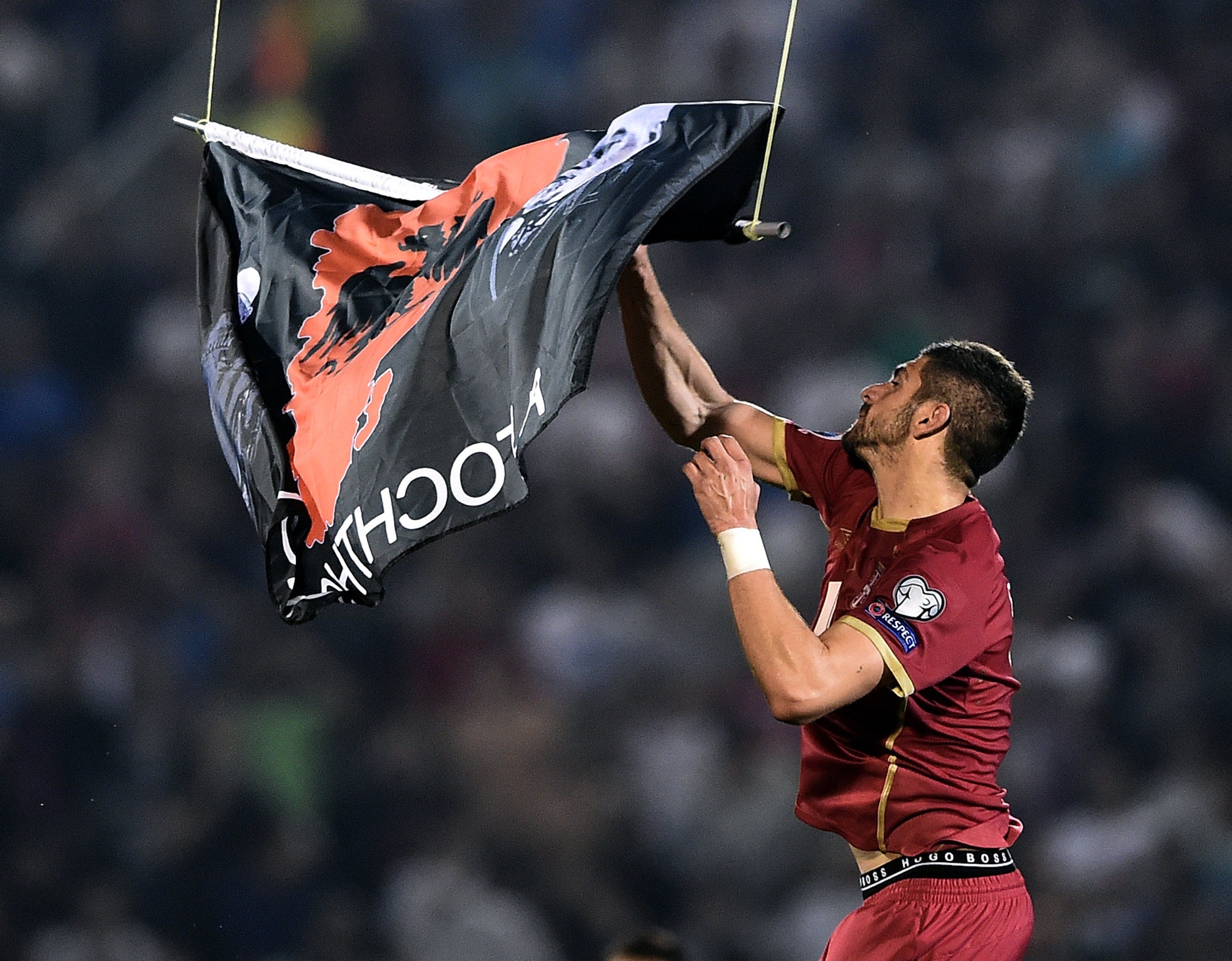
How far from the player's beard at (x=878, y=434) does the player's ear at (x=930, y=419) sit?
13 millimetres

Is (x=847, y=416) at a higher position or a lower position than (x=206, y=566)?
higher

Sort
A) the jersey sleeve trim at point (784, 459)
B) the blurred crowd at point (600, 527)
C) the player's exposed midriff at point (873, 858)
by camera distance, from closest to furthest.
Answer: the player's exposed midriff at point (873, 858), the jersey sleeve trim at point (784, 459), the blurred crowd at point (600, 527)

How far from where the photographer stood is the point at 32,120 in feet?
20.1

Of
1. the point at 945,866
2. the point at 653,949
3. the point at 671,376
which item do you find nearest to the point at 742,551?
the point at 945,866

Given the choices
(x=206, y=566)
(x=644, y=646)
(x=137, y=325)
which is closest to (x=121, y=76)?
(x=137, y=325)

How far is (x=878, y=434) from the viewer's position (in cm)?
279

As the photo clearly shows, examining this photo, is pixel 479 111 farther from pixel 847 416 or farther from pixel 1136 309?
pixel 1136 309

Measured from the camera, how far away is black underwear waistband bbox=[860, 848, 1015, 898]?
8.62ft

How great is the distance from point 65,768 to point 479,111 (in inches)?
119

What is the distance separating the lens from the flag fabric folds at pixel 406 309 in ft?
8.47

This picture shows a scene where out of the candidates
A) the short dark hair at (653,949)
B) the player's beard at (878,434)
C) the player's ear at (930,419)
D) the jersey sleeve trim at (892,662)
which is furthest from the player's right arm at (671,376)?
the short dark hair at (653,949)

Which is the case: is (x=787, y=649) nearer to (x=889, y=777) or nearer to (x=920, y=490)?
(x=889, y=777)

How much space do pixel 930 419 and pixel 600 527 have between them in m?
2.90

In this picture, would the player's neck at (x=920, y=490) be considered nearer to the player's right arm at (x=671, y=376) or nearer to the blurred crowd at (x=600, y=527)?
the player's right arm at (x=671, y=376)
